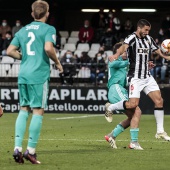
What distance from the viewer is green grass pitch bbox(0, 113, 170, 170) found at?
10859mm

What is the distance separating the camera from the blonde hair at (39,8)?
10.7 m

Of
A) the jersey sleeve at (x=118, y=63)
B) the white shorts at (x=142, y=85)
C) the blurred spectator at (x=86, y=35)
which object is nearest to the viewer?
the white shorts at (x=142, y=85)

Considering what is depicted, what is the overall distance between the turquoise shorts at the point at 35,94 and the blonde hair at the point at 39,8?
37.1 inches

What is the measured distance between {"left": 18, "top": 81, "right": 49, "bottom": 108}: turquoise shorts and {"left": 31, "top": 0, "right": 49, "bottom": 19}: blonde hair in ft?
3.09

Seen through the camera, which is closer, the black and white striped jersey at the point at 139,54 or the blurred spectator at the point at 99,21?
the black and white striped jersey at the point at 139,54

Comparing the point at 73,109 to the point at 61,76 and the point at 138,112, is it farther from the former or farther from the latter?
the point at 138,112

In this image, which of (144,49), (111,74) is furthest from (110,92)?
→ (144,49)

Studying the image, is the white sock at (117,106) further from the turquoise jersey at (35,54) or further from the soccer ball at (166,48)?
the turquoise jersey at (35,54)

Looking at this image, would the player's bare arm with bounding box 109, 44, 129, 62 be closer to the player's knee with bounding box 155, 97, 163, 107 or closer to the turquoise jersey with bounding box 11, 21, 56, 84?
the player's knee with bounding box 155, 97, 163, 107

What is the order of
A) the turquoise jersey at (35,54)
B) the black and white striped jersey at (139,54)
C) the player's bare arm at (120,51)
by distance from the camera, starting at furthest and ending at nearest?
the black and white striped jersey at (139,54) < the player's bare arm at (120,51) < the turquoise jersey at (35,54)

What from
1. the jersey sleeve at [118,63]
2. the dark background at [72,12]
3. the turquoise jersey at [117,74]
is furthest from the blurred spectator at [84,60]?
the jersey sleeve at [118,63]

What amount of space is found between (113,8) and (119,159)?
81.3 ft

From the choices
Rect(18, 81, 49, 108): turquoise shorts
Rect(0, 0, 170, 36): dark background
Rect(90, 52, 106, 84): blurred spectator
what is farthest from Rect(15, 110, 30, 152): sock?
Rect(0, 0, 170, 36): dark background

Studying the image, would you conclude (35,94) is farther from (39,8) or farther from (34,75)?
(39,8)
